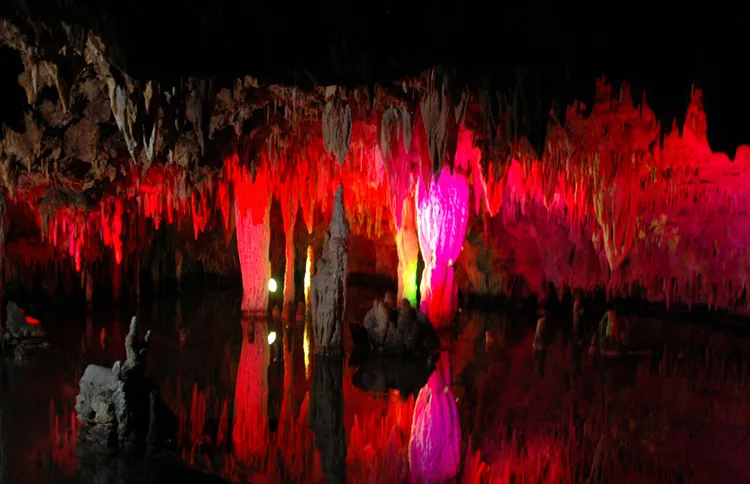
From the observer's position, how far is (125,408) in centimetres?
571

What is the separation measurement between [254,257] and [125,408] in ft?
25.1

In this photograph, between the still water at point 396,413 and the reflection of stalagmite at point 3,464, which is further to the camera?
the still water at point 396,413

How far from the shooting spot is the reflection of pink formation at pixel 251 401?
5.64 m

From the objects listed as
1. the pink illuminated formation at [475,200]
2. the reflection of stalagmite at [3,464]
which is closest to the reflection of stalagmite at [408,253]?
the pink illuminated formation at [475,200]

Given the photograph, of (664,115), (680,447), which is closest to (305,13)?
(664,115)

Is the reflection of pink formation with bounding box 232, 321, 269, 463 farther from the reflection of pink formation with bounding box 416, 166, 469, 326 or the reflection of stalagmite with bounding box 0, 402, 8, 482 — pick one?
the reflection of pink formation with bounding box 416, 166, 469, 326

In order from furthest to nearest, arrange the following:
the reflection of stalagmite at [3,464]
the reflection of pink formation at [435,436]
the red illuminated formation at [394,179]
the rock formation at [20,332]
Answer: the rock formation at [20,332] < the red illuminated formation at [394,179] < the reflection of pink formation at [435,436] < the reflection of stalagmite at [3,464]

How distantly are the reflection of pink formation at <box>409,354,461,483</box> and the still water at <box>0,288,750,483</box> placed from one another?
1.1 inches

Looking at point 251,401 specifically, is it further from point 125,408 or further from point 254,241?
point 254,241

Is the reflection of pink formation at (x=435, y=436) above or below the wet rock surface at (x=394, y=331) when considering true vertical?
below

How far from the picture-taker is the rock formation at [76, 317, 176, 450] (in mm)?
5703

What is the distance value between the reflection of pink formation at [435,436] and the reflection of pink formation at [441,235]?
3947 millimetres

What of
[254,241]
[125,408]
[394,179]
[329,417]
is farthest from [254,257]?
[125,408]

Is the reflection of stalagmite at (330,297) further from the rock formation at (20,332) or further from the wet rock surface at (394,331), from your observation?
the rock formation at (20,332)
